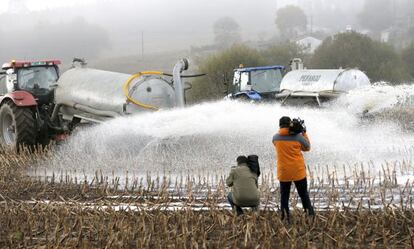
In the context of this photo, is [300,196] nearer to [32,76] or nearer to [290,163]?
[290,163]

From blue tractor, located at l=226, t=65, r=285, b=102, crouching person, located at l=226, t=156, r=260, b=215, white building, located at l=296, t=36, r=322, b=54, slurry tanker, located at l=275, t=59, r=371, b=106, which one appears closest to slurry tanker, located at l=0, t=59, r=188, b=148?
crouching person, located at l=226, t=156, r=260, b=215

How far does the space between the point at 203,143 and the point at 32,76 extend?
5225 millimetres

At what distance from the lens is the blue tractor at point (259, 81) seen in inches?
876

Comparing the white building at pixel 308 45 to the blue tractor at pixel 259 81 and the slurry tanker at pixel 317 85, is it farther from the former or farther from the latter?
the slurry tanker at pixel 317 85

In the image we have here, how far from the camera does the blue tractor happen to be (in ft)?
73.0

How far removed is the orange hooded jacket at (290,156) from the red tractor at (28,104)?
301 inches

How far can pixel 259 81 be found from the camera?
→ 74.0ft

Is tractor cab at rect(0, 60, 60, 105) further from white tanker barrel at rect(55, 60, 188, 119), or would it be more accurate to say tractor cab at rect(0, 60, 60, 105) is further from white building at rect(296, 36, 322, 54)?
white building at rect(296, 36, 322, 54)

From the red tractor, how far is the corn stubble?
3612 mm

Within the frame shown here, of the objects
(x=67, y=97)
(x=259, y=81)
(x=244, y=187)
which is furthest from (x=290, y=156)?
(x=259, y=81)

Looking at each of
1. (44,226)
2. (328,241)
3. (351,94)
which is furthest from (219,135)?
(351,94)

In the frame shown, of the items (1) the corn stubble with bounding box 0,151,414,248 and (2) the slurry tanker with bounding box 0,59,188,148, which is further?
(2) the slurry tanker with bounding box 0,59,188,148

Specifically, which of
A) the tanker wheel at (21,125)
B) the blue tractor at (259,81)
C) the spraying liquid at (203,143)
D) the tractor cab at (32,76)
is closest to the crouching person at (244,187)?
the spraying liquid at (203,143)

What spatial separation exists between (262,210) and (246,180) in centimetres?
51
